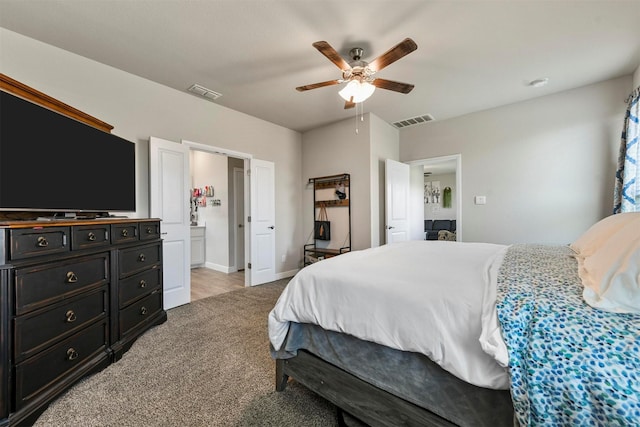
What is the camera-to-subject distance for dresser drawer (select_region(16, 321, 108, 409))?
1319mm

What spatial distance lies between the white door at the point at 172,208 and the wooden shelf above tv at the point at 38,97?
59cm

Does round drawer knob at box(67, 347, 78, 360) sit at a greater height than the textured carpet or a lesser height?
greater

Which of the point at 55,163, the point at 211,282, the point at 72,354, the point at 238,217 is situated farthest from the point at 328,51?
the point at 238,217

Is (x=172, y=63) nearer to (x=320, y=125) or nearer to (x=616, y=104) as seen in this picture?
(x=320, y=125)

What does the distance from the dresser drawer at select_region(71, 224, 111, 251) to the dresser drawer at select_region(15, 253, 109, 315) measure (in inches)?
3.4

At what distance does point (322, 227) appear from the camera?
450 centimetres

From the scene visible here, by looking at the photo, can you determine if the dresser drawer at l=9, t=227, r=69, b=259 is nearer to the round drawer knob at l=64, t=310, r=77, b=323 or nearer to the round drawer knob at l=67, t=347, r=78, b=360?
the round drawer knob at l=64, t=310, r=77, b=323

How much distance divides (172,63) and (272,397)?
311 centimetres

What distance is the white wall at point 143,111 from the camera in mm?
2248

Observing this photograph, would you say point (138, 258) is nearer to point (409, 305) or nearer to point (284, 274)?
point (409, 305)

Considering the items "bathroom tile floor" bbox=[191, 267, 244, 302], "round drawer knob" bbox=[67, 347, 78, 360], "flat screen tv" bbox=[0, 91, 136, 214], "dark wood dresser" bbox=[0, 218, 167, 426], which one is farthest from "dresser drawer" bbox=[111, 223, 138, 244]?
"bathroom tile floor" bbox=[191, 267, 244, 302]

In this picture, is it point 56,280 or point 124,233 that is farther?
point 124,233

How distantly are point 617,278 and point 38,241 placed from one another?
2.62 metres

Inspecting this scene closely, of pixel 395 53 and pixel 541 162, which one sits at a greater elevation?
pixel 395 53
